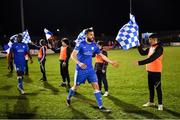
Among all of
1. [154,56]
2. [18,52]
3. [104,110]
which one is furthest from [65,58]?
[154,56]

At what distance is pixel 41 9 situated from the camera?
72.0 m

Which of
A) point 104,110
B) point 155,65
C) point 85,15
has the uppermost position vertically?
point 85,15

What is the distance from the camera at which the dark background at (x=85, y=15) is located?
6812 cm

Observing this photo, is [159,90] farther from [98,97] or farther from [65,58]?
[65,58]

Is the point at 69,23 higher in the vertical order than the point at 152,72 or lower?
Answer: higher

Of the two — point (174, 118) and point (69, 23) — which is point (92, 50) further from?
point (69, 23)

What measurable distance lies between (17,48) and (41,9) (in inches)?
2340

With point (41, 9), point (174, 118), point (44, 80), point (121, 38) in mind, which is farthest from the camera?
point (41, 9)

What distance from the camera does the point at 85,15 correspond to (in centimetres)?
7525

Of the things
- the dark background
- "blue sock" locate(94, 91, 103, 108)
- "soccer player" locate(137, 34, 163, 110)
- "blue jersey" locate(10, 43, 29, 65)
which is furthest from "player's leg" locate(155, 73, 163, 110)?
the dark background

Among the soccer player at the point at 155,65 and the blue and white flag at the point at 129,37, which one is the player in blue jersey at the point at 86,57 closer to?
the blue and white flag at the point at 129,37

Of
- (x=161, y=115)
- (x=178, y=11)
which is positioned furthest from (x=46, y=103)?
(x=178, y=11)

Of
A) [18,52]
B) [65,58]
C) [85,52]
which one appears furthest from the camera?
[65,58]

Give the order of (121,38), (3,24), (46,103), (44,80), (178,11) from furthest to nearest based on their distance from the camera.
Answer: (178,11) < (3,24) < (44,80) < (46,103) < (121,38)
